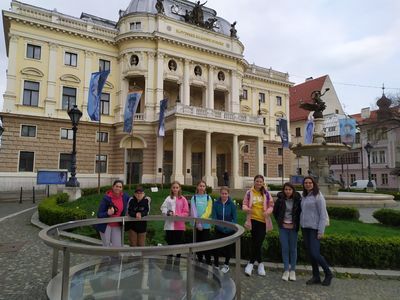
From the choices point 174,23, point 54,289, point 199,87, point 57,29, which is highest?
point 174,23

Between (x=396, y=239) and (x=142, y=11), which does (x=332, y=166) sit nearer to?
(x=142, y=11)

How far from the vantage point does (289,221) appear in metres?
6.46

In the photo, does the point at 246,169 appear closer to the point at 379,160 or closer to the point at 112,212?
the point at 379,160

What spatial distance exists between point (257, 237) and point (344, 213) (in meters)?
8.56

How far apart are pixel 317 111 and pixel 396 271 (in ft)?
48.8

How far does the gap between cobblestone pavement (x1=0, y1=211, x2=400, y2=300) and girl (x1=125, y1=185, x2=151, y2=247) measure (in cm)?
152

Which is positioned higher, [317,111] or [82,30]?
[82,30]

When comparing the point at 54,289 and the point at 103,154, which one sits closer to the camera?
the point at 54,289

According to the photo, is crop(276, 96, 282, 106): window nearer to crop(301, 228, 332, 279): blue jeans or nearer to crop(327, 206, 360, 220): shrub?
crop(327, 206, 360, 220): shrub

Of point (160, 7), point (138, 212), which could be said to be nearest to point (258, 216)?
point (138, 212)

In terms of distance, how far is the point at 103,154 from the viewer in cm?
3469

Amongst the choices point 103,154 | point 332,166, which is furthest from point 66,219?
point 332,166

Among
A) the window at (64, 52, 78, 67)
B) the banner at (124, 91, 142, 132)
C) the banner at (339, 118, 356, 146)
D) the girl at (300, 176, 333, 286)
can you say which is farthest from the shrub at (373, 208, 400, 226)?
the window at (64, 52, 78, 67)

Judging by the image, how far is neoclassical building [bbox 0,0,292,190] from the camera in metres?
31.1
